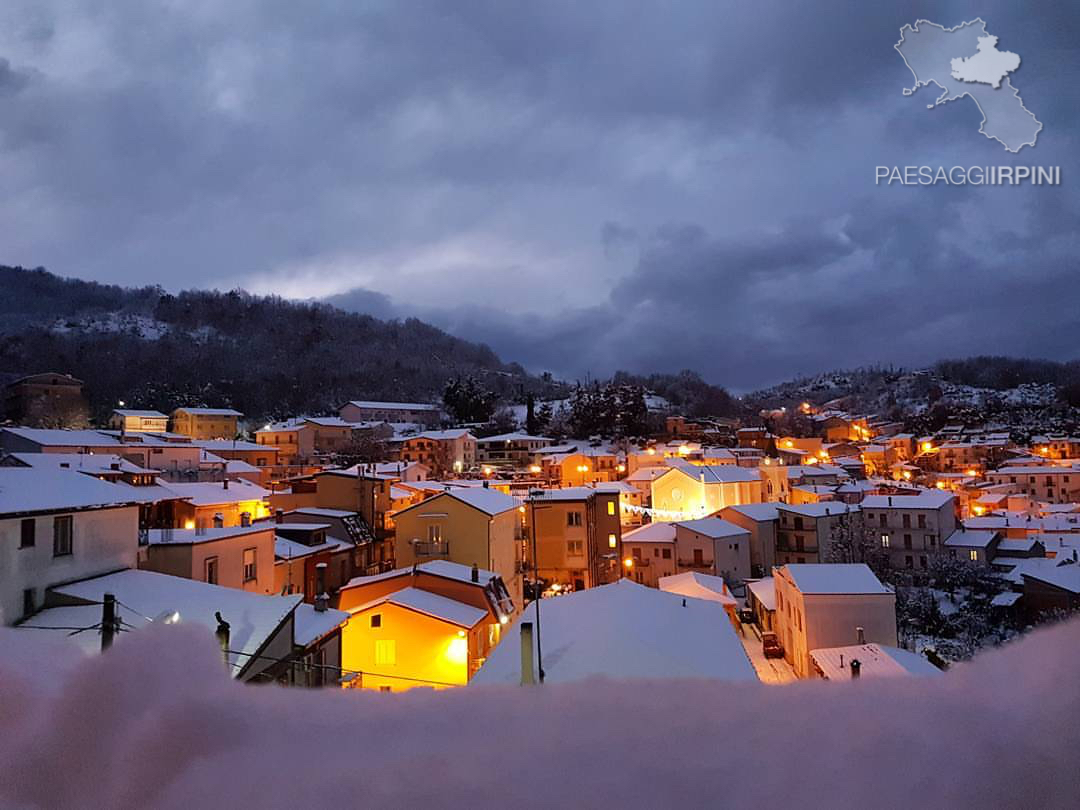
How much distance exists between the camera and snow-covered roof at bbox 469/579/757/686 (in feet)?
18.1

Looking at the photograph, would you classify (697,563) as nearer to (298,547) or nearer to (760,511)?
(760,511)

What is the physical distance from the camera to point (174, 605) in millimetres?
5453

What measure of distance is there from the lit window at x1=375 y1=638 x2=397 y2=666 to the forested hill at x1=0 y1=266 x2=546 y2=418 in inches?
1515

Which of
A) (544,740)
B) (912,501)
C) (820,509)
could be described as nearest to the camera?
(544,740)

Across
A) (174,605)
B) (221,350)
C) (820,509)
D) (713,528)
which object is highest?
(221,350)

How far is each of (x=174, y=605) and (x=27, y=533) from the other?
159 centimetres

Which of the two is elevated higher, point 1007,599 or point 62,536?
point 62,536

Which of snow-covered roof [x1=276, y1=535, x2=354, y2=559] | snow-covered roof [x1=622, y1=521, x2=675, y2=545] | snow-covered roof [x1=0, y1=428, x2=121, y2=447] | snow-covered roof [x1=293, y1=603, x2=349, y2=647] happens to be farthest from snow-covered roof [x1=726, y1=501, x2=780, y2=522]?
snow-covered roof [x1=0, y1=428, x2=121, y2=447]

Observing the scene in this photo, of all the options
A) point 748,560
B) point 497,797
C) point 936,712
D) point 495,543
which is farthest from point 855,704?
point 748,560

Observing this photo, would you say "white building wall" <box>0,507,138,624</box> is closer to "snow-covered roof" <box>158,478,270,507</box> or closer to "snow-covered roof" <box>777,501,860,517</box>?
"snow-covered roof" <box>158,478,270,507</box>

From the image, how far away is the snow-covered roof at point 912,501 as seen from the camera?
66.5 feet

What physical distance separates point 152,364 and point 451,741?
5872cm

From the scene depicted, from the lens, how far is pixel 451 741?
772 millimetres

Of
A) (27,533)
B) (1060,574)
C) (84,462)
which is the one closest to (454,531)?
(84,462)
